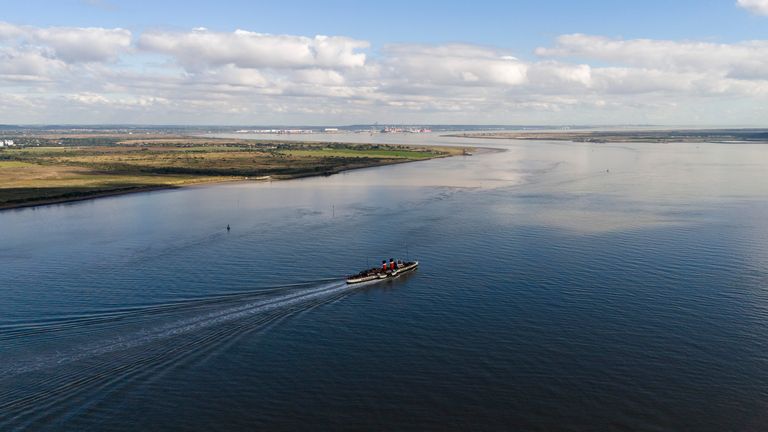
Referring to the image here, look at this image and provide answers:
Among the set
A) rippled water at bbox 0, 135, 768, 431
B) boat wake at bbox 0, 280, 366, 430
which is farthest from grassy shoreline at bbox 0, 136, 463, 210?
boat wake at bbox 0, 280, 366, 430

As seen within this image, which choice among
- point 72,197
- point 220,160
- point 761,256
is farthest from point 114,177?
point 761,256

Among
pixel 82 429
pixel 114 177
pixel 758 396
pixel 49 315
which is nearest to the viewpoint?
pixel 82 429

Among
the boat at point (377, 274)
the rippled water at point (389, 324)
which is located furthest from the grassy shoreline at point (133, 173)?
the boat at point (377, 274)

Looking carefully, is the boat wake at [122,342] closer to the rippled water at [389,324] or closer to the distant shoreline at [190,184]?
the rippled water at [389,324]

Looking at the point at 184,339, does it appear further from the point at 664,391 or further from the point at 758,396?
the point at 758,396

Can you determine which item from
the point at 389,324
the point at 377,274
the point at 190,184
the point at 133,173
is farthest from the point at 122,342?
the point at 133,173

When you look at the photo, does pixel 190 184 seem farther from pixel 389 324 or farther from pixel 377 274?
pixel 389 324
